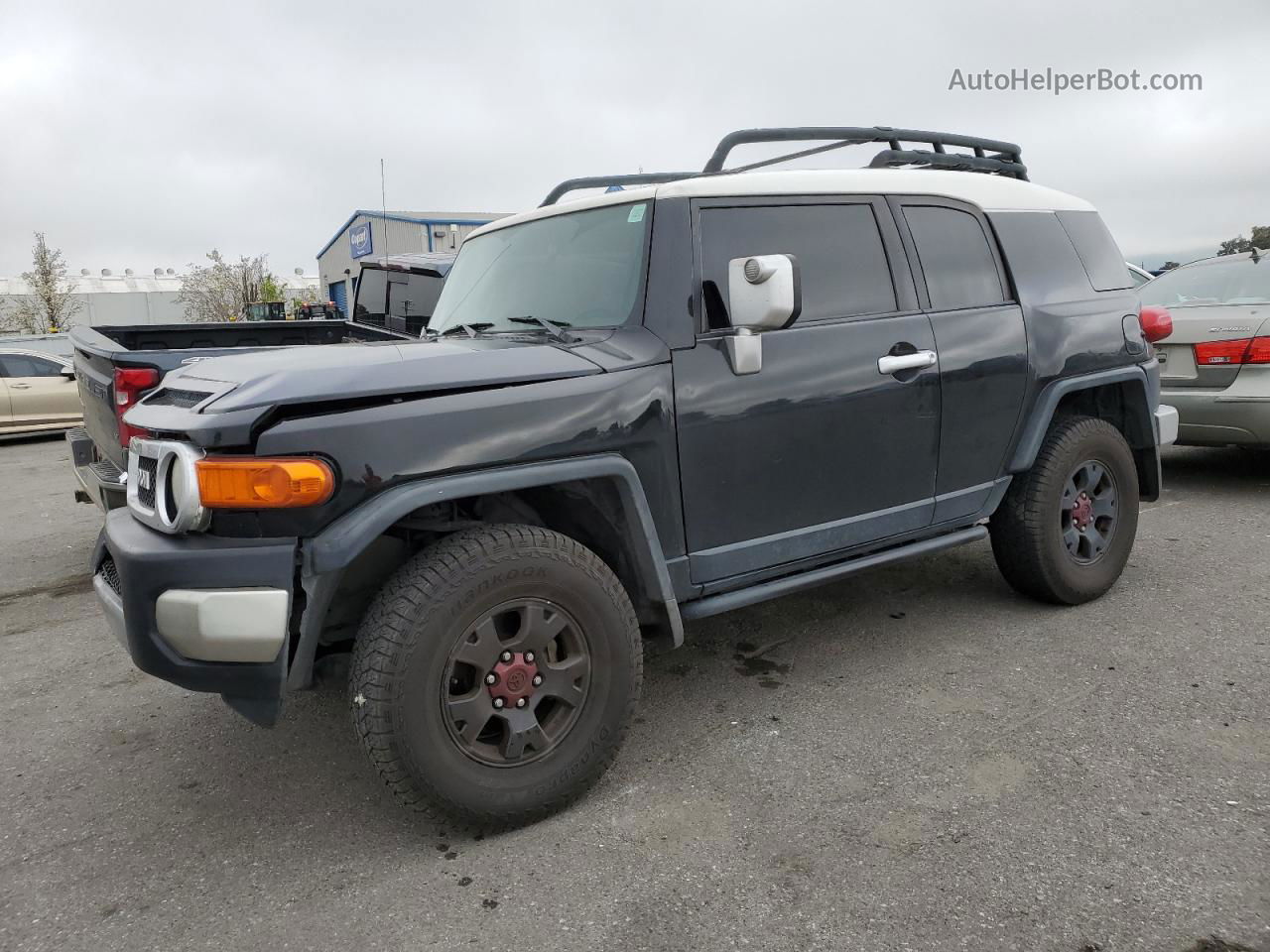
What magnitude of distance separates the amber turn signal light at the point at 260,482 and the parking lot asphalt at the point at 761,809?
2.21 ft

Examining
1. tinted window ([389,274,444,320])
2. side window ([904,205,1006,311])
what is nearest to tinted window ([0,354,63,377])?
tinted window ([389,274,444,320])

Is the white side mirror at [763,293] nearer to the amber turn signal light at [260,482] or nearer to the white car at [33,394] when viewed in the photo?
the amber turn signal light at [260,482]

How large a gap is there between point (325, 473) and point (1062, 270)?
3.35 meters

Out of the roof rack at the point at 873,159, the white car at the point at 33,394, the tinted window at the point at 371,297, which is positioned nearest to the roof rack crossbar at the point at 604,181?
the roof rack at the point at 873,159

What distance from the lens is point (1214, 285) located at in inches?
262

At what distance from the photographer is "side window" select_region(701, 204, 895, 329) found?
3.08 m

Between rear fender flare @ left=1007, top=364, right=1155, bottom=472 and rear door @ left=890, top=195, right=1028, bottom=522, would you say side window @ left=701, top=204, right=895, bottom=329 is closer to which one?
rear door @ left=890, top=195, right=1028, bottom=522

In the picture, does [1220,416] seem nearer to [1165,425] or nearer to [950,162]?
[1165,425]

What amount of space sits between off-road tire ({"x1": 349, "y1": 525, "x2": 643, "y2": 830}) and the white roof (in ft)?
4.31

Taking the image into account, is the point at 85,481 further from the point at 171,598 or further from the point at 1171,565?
the point at 1171,565

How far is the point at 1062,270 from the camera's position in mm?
4078

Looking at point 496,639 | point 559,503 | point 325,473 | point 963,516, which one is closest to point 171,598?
point 325,473

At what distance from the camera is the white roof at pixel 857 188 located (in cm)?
313

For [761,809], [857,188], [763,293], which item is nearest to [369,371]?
[763,293]
